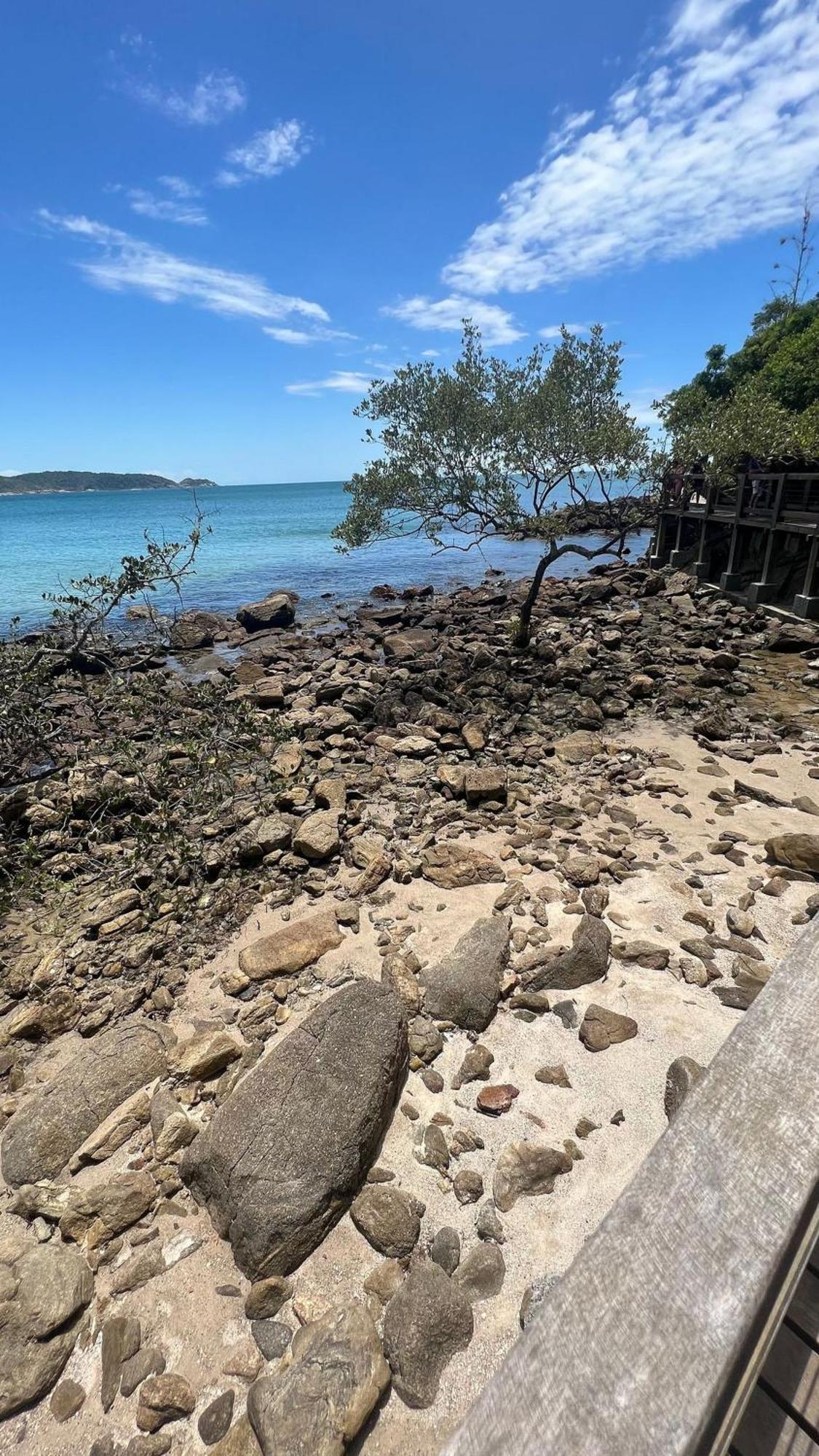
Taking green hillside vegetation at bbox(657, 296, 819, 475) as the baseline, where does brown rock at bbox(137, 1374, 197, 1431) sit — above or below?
below

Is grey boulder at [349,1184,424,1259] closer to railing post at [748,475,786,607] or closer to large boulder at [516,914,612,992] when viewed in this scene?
large boulder at [516,914,612,992]

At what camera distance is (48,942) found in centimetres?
703

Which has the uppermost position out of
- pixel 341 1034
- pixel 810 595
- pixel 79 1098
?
pixel 810 595

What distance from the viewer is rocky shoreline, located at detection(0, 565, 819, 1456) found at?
3.26 meters

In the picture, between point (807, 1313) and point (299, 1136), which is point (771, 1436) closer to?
point (807, 1313)

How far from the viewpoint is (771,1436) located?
153 cm

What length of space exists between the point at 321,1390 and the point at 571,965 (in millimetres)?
3417

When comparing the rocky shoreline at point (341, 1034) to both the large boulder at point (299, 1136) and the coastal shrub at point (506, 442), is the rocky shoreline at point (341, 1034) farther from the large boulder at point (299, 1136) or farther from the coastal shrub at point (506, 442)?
the coastal shrub at point (506, 442)

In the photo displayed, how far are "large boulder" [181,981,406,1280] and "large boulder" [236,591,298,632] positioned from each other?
22.6 m

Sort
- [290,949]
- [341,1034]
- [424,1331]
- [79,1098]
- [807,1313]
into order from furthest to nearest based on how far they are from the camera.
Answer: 1. [290,949]
2. [79,1098]
3. [341,1034]
4. [424,1331]
5. [807,1313]

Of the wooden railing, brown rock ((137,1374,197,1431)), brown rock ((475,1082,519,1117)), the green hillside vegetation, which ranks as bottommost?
brown rock ((137,1374,197,1431))

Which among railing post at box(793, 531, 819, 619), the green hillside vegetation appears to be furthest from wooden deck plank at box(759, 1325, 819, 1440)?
railing post at box(793, 531, 819, 619)

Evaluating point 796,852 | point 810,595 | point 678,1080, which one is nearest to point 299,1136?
point 678,1080

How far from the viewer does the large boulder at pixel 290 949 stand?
6035mm
